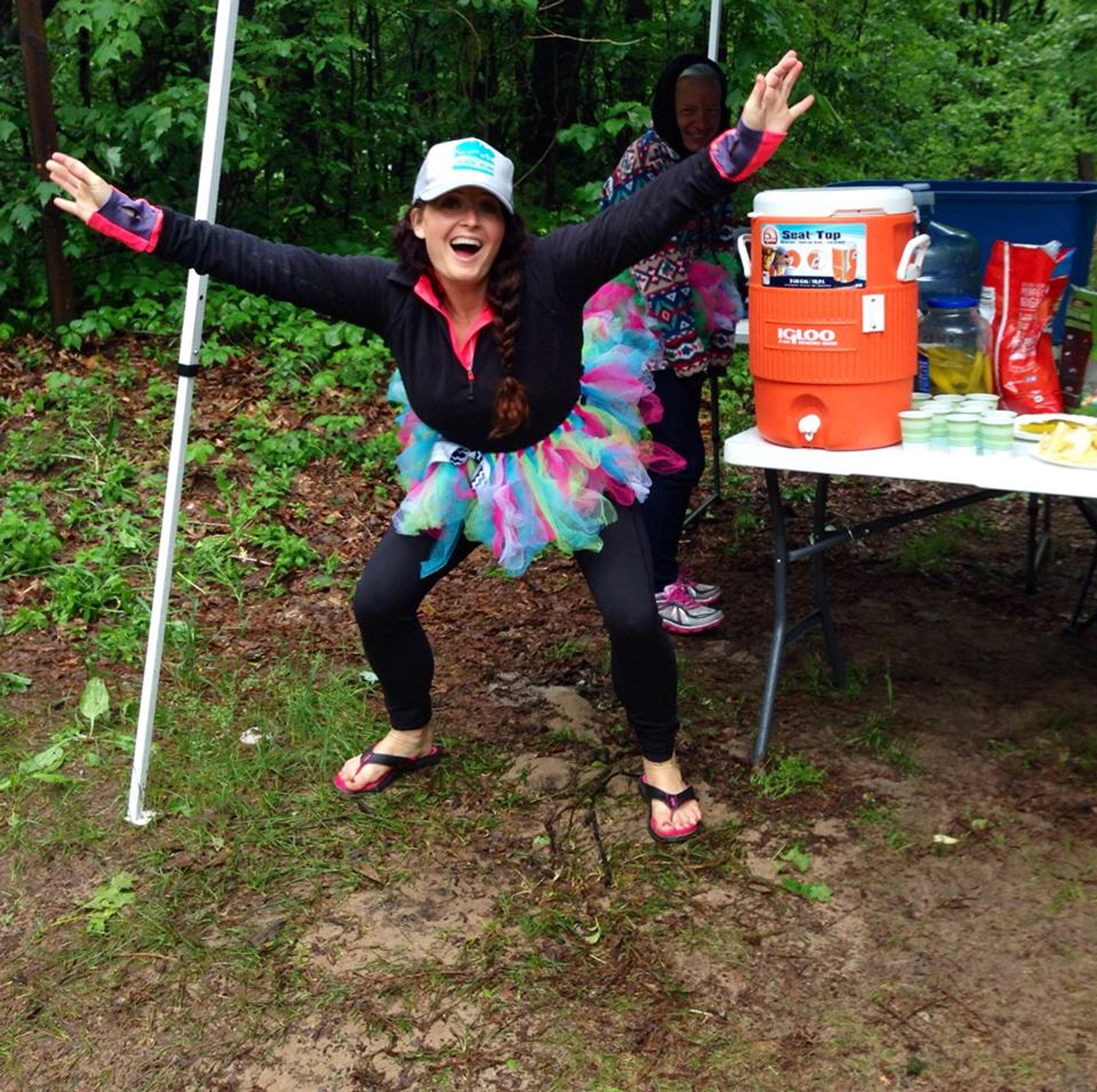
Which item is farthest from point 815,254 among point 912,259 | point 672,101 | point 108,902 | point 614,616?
point 108,902

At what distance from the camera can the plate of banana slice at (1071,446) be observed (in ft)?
8.82

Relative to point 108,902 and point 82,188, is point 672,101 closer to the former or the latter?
point 82,188

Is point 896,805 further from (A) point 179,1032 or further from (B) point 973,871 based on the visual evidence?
(A) point 179,1032

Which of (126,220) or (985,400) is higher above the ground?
(126,220)

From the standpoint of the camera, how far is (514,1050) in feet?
8.02

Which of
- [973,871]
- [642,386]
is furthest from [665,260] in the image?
[973,871]

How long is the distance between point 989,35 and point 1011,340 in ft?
42.4

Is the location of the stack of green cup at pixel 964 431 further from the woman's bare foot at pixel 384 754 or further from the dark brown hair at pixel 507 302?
the woman's bare foot at pixel 384 754

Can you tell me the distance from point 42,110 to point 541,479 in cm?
428

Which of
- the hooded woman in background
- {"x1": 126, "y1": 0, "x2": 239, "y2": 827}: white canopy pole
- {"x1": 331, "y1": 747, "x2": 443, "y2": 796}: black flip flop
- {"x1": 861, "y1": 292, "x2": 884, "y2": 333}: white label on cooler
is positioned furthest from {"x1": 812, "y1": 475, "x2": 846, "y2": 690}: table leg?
{"x1": 126, "y1": 0, "x2": 239, "y2": 827}: white canopy pole

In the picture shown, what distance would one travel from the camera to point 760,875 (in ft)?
9.75

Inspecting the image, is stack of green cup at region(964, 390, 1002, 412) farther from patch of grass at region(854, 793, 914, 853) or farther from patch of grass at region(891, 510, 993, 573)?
patch of grass at region(891, 510, 993, 573)

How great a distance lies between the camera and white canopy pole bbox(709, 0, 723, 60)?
15.9 feet

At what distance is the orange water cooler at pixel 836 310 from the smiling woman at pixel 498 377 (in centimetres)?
32
